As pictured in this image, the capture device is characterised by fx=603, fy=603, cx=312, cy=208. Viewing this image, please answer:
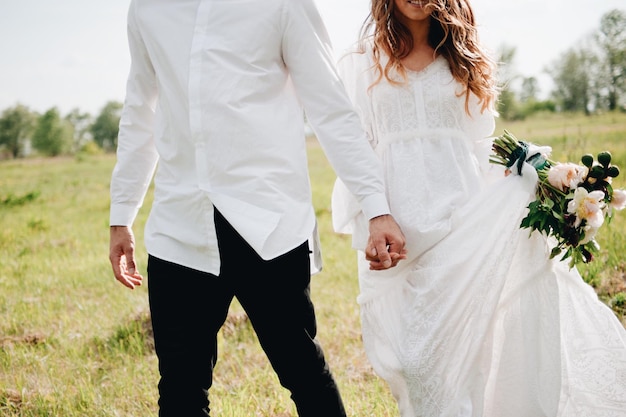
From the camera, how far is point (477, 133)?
108 inches

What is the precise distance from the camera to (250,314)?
2088mm

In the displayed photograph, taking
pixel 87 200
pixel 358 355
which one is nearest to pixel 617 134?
pixel 87 200

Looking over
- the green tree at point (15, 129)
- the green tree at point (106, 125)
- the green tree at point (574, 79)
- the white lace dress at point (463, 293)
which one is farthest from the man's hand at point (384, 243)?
the green tree at point (106, 125)

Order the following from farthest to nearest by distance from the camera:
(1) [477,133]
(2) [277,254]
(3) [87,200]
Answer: (3) [87,200], (1) [477,133], (2) [277,254]

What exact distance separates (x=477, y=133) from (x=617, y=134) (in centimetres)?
1507

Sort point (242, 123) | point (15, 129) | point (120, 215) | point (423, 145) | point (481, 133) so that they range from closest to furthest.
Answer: point (242, 123), point (120, 215), point (423, 145), point (481, 133), point (15, 129)

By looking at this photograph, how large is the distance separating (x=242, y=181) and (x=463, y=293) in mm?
1056

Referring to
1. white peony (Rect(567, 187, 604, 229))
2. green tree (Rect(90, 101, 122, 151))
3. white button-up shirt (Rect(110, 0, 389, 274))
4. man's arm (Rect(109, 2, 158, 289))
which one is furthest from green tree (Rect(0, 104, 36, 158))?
white peony (Rect(567, 187, 604, 229))

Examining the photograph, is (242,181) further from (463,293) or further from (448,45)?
(448,45)

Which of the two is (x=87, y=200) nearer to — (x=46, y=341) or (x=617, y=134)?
(x=46, y=341)

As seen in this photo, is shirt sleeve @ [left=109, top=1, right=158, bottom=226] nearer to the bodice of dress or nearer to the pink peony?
the bodice of dress

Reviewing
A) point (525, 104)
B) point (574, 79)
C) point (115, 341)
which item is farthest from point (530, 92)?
point (115, 341)

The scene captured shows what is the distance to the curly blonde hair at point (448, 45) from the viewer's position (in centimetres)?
255

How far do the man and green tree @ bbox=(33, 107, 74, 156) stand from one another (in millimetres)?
76974
